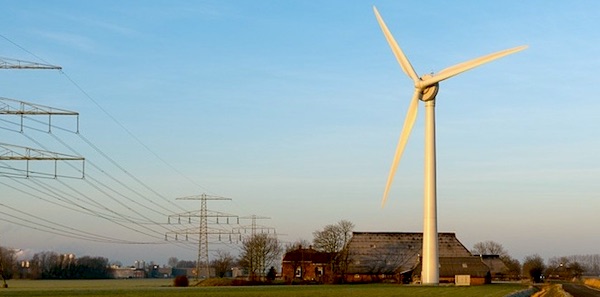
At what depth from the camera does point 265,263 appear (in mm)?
122438

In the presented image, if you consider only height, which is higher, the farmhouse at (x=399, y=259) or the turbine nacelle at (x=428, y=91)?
the turbine nacelle at (x=428, y=91)

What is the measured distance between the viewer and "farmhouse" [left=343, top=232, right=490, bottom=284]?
11994 cm

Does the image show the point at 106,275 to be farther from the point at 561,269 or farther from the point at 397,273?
the point at 561,269

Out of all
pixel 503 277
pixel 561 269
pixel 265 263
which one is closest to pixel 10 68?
pixel 265 263

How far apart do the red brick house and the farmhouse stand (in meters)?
3.68

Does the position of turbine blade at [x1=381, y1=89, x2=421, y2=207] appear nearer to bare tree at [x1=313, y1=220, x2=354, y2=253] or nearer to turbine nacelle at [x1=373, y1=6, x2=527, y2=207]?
turbine nacelle at [x1=373, y1=6, x2=527, y2=207]

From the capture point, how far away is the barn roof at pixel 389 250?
416ft

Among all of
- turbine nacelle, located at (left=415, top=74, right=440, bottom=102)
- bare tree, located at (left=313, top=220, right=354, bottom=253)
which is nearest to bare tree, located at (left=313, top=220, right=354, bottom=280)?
bare tree, located at (left=313, top=220, right=354, bottom=253)

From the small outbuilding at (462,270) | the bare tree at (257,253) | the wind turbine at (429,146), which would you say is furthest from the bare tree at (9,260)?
the wind turbine at (429,146)

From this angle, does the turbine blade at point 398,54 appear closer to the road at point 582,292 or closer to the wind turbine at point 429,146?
the wind turbine at point 429,146

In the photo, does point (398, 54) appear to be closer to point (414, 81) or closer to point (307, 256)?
point (414, 81)

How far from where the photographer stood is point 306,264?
435 ft

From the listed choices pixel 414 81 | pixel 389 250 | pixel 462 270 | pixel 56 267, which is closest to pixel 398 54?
pixel 414 81

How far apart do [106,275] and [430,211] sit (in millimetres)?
121242
